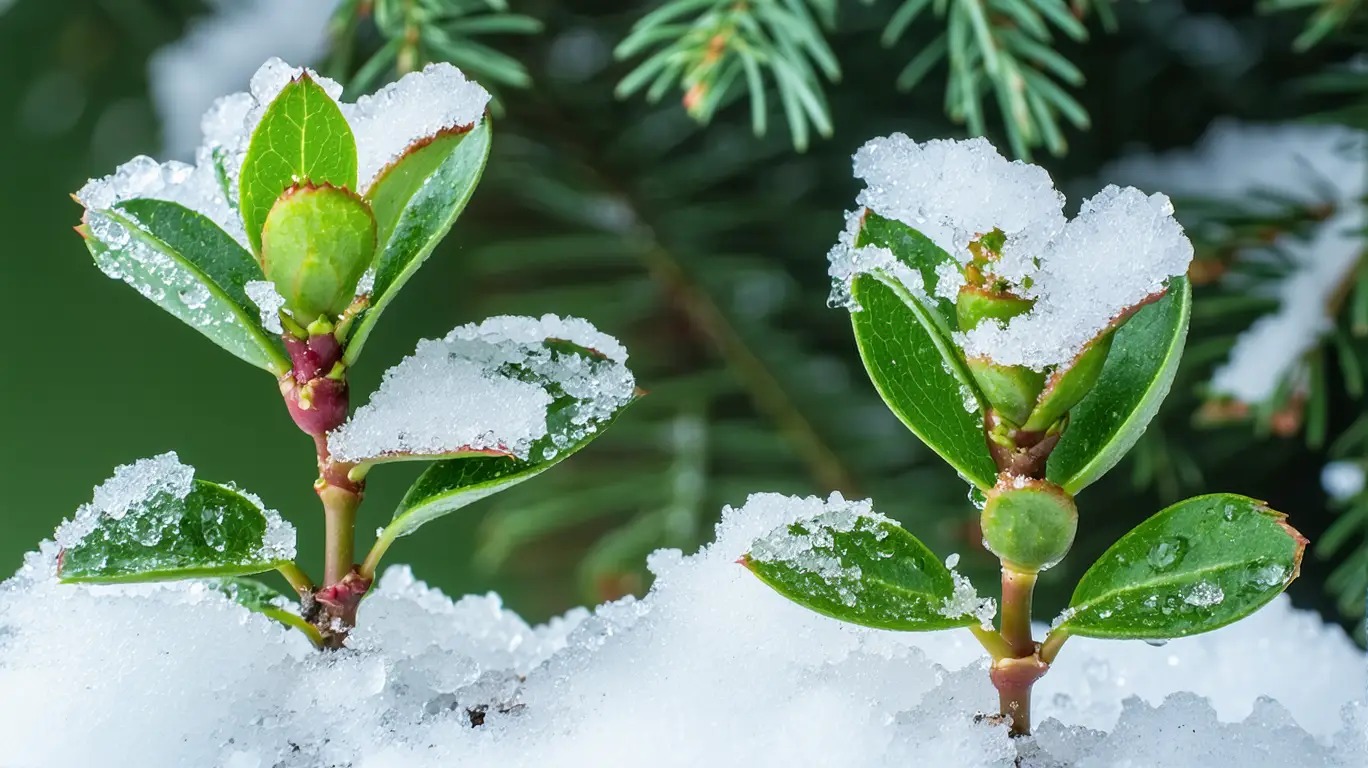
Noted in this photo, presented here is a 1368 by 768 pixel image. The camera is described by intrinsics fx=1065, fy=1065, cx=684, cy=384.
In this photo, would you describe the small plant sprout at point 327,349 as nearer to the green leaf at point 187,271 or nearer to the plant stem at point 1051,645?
the green leaf at point 187,271

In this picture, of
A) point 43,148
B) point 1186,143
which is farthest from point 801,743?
point 43,148

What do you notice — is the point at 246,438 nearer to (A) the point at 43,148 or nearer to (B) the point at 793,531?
(A) the point at 43,148

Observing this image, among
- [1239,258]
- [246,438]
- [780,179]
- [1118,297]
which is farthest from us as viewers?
[246,438]

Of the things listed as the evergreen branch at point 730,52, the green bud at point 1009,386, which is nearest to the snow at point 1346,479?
the evergreen branch at point 730,52

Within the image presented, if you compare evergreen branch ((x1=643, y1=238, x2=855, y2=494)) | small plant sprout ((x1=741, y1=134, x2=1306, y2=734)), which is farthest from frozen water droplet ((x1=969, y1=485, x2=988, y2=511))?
evergreen branch ((x1=643, y1=238, x2=855, y2=494))

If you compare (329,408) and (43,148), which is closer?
(329,408)

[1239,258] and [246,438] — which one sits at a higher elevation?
[1239,258]

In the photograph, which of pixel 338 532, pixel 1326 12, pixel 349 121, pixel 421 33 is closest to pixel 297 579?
pixel 338 532
